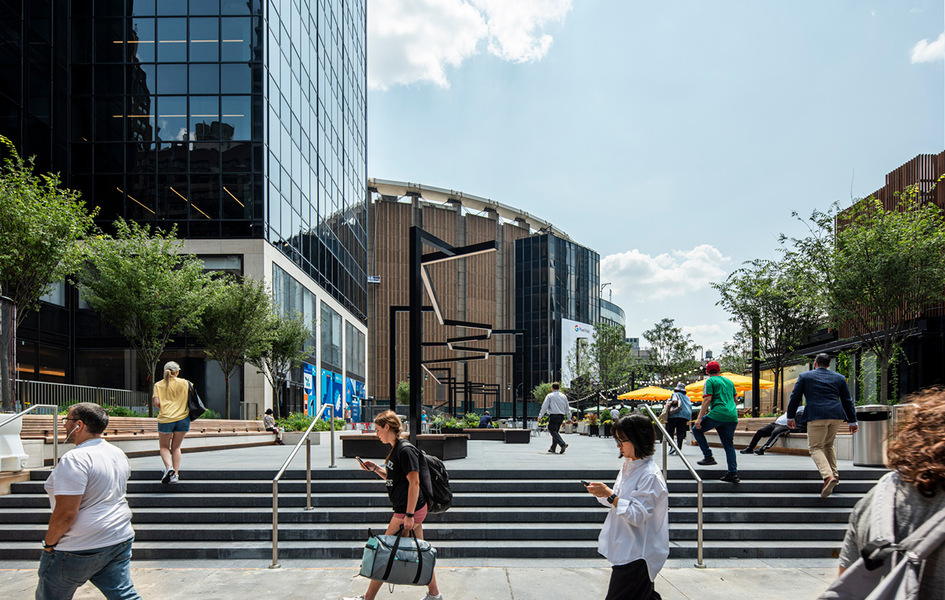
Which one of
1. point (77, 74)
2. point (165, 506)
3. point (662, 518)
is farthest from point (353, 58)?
point (662, 518)

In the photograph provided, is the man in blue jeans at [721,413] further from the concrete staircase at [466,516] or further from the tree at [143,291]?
the tree at [143,291]

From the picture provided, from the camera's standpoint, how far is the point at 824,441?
8.90 meters

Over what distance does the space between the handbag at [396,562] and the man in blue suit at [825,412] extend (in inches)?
223

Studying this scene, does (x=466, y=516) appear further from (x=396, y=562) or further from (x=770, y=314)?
(x=770, y=314)

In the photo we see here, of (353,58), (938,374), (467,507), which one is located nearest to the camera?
(467,507)

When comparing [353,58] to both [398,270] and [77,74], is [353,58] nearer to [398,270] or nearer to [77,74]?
[77,74]

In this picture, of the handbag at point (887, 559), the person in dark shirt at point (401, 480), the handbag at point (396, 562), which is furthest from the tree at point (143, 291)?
the handbag at point (887, 559)

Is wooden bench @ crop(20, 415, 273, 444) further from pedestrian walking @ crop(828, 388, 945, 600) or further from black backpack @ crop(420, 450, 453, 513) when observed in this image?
pedestrian walking @ crop(828, 388, 945, 600)

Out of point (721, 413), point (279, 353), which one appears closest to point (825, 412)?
point (721, 413)

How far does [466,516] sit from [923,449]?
7.27m

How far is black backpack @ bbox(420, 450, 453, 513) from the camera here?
5785 millimetres

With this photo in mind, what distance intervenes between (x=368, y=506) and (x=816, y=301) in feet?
45.8

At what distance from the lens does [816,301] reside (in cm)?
1856

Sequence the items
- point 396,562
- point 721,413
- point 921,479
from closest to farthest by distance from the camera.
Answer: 1. point 921,479
2. point 396,562
3. point 721,413
